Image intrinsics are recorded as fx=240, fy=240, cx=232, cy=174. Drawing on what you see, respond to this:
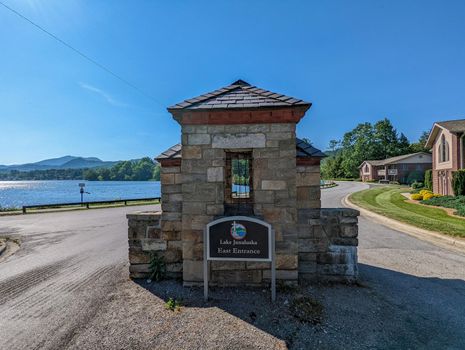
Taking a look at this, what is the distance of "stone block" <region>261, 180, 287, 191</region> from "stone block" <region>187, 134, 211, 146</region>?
1.33 meters

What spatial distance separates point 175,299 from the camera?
4.20 metres

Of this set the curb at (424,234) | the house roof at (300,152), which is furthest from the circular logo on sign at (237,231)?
the curb at (424,234)

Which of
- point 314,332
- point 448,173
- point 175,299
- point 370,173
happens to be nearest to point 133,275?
point 175,299

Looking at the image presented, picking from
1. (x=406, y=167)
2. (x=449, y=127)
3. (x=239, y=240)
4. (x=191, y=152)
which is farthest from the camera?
(x=406, y=167)

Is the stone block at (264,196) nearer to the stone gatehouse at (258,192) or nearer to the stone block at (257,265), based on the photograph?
the stone gatehouse at (258,192)

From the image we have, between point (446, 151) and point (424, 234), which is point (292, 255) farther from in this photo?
point (446, 151)

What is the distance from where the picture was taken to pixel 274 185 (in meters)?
4.43

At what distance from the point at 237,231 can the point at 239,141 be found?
163 centimetres

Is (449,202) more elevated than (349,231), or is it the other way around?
(349,231)

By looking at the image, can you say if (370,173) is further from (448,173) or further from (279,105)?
(279,105)

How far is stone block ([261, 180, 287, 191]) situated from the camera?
14.5ft

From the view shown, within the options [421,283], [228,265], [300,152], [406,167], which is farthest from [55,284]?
[406,167]

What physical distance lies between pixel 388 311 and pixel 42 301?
592 centimetres

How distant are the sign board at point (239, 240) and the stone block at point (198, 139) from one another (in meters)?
1.49
